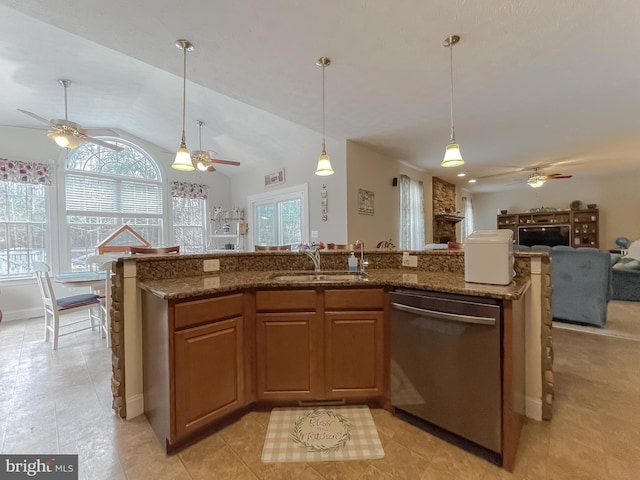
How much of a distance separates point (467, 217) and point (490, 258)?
847cm

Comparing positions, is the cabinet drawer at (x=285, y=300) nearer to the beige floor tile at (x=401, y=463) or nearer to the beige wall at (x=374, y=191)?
the beige floor tile at (x=401, y=463)

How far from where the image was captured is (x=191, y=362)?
5.07ft

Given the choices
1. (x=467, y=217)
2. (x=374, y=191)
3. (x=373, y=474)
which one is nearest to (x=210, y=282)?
(x=373, y=474)

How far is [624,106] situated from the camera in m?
3.28

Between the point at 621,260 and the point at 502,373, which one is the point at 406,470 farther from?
the point at 621,260

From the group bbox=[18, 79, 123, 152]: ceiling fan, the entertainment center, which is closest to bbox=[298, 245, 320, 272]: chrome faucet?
bbox=[18, 79, 123, 152]: ceiling fan

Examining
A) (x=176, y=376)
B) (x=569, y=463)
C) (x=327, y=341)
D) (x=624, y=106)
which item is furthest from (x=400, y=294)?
(x=624, y=106)

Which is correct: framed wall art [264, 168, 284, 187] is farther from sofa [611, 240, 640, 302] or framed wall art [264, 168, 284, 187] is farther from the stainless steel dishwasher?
sofa [611, 240, 640, 302]

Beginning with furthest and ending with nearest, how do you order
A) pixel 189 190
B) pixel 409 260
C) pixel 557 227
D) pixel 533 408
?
pixel 557 227, pixel 189 190, pixel 409 260, pixel 533 408

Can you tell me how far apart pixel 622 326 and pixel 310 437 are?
409 centimetres

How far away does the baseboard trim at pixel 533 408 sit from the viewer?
178 cm

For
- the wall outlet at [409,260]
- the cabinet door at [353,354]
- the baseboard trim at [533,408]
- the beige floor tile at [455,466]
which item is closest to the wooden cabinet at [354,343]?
the cabinet door at [353,354]

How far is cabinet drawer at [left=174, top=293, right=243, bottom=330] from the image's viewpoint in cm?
150

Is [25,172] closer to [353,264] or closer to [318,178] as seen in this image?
[318,178]
